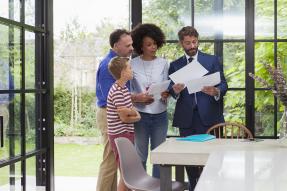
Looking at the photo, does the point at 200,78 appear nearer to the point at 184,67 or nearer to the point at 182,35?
the point at 184,67

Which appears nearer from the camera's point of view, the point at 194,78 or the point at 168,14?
the point at 194,78

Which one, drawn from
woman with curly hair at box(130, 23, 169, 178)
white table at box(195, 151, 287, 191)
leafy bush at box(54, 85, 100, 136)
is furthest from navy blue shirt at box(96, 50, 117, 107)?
leafy bush at box(54, 85, 100, 136)

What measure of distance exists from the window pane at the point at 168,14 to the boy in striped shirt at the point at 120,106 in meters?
1.00

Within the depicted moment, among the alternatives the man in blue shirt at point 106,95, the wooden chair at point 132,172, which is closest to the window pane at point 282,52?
the man in blue shirt at point 106,95

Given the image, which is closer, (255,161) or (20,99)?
(255,161)

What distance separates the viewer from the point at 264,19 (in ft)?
14.0

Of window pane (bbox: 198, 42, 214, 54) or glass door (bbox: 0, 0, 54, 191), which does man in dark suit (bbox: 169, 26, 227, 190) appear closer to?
window pane (bbox: 198, 42, 214, 54)

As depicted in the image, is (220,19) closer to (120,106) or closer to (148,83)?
(148,83)

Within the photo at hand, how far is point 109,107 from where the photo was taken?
3488 millimetres

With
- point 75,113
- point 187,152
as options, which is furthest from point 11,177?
point 75,113

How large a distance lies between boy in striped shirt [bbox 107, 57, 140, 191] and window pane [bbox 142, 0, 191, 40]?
1.00 m

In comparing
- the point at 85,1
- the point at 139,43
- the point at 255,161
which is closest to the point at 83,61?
the point at 85,1

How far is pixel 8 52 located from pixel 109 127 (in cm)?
84

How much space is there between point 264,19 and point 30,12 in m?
1.93
